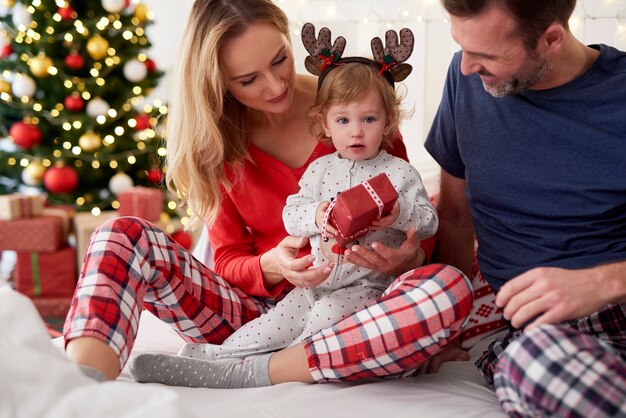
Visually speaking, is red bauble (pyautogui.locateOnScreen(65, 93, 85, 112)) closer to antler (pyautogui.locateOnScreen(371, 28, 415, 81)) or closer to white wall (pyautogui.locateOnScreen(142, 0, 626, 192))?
white wall (pyautogui.locateOnScreen(142, 0, 626, 192))

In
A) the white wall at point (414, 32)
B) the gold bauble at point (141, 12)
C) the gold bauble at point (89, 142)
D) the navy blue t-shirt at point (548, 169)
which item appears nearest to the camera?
the navy blue t-shirt at point (548, 169)

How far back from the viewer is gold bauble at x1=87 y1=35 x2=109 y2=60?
3564 millimetres

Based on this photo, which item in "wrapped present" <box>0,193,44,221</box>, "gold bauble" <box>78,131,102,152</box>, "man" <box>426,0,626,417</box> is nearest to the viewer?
"man" <box>426,0,626,417</box>

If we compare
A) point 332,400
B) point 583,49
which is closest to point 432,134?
point 583,49

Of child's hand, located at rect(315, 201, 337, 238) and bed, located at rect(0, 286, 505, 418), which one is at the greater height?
child's hand, located at rect(315, 201, 337, 238)

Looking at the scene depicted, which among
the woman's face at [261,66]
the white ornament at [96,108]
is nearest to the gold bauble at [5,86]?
the white ornament at [96,108]

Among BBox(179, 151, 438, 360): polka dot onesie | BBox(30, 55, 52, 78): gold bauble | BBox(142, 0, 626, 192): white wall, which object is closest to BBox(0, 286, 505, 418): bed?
BBox(179, 151, 438, 360): polka dot onesie

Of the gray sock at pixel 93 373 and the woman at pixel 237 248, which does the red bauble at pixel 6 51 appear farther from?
the gray sock at pixel 93 373

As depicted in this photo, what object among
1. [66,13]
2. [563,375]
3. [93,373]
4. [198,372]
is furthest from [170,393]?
[66,13]

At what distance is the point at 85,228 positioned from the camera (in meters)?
3.39

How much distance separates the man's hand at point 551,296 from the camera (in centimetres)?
126

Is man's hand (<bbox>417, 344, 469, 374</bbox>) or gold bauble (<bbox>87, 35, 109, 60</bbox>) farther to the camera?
gold bauble (<bbox>87, 35, 109, 60</bbox>)

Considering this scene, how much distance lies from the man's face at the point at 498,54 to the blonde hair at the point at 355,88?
21 centimetres

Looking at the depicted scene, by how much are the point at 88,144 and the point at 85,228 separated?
470 mm
